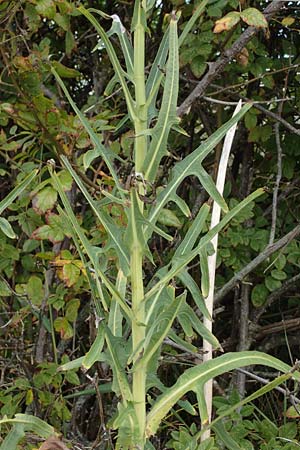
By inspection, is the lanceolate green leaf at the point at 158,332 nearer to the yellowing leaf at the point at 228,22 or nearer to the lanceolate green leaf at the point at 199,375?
the lanceolate green leaf at the point at 199,375

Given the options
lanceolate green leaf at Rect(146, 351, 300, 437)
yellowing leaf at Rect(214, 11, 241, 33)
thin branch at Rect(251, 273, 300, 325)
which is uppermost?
yellowing leaf at Rect(214, 11, 241, 33)

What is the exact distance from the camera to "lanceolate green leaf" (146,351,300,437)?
0.59 m

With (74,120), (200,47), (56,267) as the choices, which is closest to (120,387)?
(56,267)

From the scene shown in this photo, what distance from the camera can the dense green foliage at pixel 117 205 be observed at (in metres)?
1.25

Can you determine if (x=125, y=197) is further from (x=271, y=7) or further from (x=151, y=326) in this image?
(x=271, y=7)

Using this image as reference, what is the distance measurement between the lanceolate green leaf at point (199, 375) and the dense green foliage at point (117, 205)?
52 centimetres

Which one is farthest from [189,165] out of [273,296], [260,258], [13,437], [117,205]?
[273,296]

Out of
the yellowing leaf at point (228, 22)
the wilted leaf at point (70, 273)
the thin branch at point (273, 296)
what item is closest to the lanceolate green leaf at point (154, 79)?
the yellowing leaf at point (228, 22)

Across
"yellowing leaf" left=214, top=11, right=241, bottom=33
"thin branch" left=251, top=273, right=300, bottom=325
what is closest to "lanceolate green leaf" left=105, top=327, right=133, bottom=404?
"yellowing leaf" left=214, top=11, right=241, bottom=33

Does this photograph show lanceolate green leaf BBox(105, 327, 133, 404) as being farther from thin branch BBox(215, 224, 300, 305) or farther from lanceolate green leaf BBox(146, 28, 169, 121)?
thin branch BBox(215, 224, 300, 305)

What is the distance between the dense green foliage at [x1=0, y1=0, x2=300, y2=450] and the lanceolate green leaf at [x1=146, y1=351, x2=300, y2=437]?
0.52 meters

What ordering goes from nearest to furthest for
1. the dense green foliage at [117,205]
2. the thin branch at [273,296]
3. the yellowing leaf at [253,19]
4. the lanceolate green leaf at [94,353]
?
the lanceolate green leaf at [94,353], the yellowing leaf at [253,19], the dense green foliage at [117,205], the thin branch at [273,296]

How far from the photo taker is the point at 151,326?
606 mm

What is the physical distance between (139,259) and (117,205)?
565 millimetres
